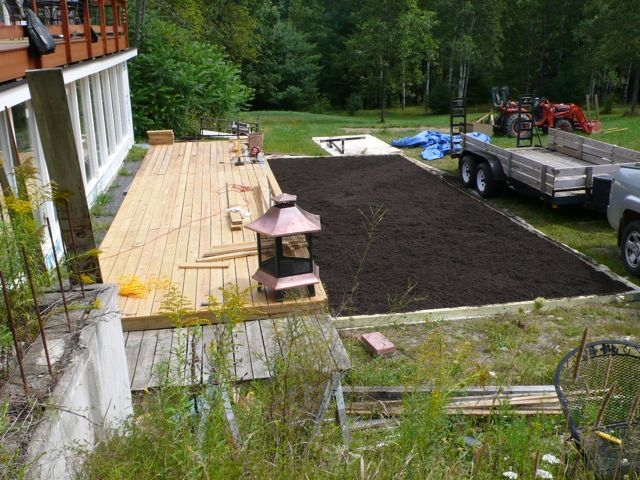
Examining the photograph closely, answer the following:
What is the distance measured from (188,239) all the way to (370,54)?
27.5 m

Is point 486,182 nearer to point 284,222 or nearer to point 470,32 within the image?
point 284,222

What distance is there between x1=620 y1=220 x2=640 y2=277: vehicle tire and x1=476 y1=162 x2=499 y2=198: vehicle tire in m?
3.82

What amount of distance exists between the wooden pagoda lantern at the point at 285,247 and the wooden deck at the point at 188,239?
173mm

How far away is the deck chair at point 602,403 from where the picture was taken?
121 inches

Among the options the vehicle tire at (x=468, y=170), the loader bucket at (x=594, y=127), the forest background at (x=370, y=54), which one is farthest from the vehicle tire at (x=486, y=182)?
the loader bucket at (x=594, y=127)

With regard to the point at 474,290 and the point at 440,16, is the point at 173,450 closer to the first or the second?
the point at 474,290

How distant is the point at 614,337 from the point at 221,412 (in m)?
4.60

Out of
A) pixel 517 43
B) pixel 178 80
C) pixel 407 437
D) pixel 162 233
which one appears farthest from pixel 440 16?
pixel 407 437

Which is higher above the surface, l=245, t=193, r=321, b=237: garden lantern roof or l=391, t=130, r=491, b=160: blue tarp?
l=245, t=193, r=321, b=237: garden lantern roof

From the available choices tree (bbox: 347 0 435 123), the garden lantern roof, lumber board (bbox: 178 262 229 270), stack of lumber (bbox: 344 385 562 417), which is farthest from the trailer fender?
tree (bbox: 347 0 435 123)

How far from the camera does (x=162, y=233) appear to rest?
8.40 metres

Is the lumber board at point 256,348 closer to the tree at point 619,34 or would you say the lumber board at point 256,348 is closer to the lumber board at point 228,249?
the lumber board at point 228,249

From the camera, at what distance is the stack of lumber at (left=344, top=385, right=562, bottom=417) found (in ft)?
13.5

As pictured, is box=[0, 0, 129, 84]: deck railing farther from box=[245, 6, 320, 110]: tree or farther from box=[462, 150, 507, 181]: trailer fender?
box=[245, 6, 320, 110]: tree
